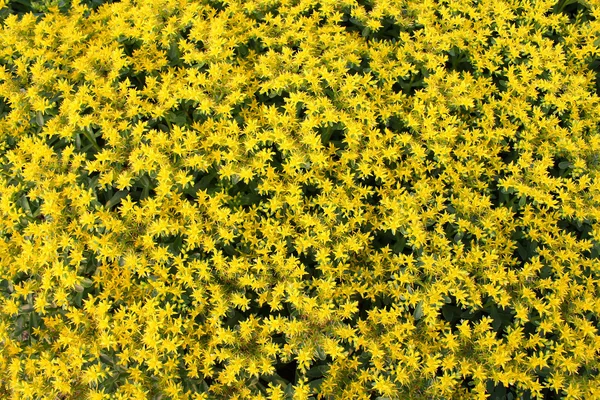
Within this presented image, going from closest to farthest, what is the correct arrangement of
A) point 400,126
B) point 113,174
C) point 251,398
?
point 251,398
point 113,174
point 400,126

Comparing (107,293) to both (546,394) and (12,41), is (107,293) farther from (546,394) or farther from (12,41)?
(546,394)

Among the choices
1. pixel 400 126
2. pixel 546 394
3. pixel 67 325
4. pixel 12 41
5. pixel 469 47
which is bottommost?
pixel 546 394

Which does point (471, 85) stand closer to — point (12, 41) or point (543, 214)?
point (543, 214)

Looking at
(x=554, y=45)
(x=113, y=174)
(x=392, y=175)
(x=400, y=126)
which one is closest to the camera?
(x=113, y=174)

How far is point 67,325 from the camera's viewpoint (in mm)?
2885

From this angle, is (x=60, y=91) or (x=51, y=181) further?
(x=60, y=91)

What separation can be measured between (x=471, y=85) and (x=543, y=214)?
1066mm

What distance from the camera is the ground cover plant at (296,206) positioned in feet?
9.06

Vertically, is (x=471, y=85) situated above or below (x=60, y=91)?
above

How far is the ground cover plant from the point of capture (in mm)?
2762

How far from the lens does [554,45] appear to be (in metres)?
4.07

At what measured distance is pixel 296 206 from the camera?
303cm

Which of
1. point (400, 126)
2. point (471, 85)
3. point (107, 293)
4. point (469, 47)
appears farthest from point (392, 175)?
point (107, 293)

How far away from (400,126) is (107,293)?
2232 mm
